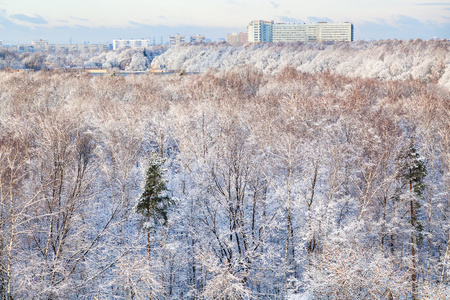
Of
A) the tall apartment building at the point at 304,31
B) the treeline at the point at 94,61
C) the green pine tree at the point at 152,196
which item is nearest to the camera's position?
the green pine tree at the point at 152,196

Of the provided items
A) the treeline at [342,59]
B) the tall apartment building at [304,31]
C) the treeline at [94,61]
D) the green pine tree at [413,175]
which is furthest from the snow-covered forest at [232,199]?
the tall apartment building at [304,31]

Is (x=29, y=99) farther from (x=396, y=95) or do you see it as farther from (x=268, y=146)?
(x=396, y=95)

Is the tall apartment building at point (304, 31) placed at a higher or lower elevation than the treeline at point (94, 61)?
higher

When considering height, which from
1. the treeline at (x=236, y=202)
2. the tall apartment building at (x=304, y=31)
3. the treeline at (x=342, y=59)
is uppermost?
the tall apartment building at (x=304, y=31)

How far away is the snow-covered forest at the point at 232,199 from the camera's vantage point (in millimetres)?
16547

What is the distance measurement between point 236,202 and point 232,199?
1.08 metres

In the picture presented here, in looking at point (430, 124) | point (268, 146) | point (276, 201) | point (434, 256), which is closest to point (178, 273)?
point (276, 201)

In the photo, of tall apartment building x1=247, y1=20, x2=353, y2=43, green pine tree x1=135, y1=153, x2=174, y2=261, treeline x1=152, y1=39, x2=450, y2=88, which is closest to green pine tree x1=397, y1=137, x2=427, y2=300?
green pine tree x1=135, y1=153, x2=174, y2=261

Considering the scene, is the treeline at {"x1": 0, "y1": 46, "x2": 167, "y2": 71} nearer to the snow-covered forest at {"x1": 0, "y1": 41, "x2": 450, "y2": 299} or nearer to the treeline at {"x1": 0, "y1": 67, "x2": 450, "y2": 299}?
the snow-covered forest at {"x1": 0, "y1": 41, "x2": 450, "y2": 299}

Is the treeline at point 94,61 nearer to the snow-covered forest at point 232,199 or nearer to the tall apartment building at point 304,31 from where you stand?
the tall apartment building at point 304,31

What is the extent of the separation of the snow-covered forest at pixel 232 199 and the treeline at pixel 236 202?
155 mm

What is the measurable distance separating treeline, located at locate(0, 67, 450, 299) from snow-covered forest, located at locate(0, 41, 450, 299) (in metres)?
0.16

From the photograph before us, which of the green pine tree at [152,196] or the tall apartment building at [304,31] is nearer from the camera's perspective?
the green pine tree at [152,196]

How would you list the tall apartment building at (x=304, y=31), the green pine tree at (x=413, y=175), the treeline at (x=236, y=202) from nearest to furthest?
the treeline at (x=236, y=202), the green pine tree at (x=413, y=175), the tall apartment building at (x=304, y=31)
